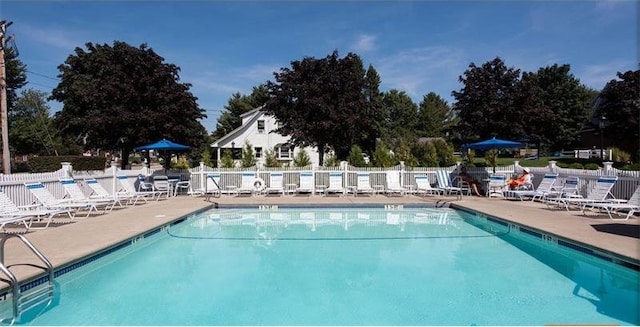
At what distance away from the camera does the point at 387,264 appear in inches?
299

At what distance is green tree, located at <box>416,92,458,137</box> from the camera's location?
64000 millimetres

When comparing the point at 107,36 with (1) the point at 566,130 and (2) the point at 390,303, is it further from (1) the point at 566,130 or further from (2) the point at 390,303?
(1) the point at 566,130

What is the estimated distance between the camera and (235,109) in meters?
49.7

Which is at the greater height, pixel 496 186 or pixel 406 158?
pixel 406 158

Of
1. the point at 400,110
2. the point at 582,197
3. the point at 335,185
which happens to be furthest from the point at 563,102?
the point at 335,185

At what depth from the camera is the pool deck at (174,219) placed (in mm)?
6654

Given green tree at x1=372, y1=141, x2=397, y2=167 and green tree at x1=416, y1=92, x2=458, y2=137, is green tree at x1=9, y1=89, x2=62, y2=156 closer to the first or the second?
green tree at x1=372, y1=141, x2=397, y2=167

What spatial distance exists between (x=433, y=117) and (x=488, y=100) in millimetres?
38097

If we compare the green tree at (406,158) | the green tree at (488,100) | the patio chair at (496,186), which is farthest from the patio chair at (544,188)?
the green tree at (488,100)

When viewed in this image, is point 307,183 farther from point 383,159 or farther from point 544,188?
point 544,188

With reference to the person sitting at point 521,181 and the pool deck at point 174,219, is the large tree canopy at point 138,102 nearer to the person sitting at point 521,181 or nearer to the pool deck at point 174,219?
the pool deck at point 174,219

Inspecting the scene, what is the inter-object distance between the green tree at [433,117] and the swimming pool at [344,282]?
53.1m

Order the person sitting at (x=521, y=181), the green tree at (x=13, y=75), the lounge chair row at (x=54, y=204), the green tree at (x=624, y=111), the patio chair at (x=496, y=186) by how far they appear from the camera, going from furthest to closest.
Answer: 1. the green tree at (x=13, y=75)
2. the green tree at (x=624, y=111)
3. the patio chair at (x=496, y=186)
4. the person sitting at (x=521, y=181)
5. the lounge chair row at (x=54, y=204)

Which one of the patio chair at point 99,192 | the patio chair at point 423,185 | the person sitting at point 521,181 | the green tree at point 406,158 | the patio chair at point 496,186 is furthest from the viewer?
the green tree at point 406,158
